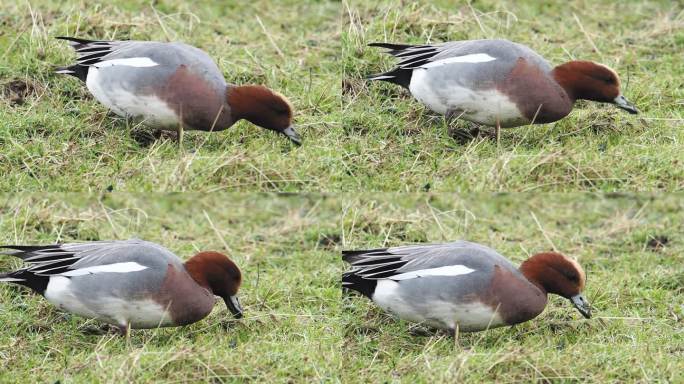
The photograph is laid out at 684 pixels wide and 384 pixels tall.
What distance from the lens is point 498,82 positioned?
8.43 m

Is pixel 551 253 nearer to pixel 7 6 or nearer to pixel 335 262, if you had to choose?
pixel 335 262

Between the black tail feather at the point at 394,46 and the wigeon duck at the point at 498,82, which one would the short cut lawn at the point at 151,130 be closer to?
the black tail feather at the point at 394,46

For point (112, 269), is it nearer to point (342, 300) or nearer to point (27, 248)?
point (27, 248)

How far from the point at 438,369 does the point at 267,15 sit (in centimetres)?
421

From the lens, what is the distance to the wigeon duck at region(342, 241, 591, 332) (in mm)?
7727

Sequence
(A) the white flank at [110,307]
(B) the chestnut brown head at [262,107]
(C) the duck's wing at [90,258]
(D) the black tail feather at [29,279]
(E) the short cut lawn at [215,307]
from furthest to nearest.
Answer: (B) the chestnut brown head at [262,107] < (D) the black tail feather at [29,279] < (C) the duck's wing at [90,258] < (A) the white flank at [110,307] < (E) the short cut lawn at [215,307]

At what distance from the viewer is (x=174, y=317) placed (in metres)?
7.82

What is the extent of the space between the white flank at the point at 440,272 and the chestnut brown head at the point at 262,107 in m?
1.44

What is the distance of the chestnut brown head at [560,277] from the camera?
8.03m

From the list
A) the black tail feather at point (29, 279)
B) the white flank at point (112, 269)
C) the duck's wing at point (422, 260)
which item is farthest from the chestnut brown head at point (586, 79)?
the black tail feather at point (29, 279)

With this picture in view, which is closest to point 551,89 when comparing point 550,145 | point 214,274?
point 550,145

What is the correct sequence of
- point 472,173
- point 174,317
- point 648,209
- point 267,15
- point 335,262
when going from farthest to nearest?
point 267,15 → point 648,209 → point 335,262 → point 472,173 → point 174,317

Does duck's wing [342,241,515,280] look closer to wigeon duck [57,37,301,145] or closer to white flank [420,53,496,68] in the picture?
wigeon duck [57,37,301,145]

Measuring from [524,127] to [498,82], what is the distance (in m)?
0.64
